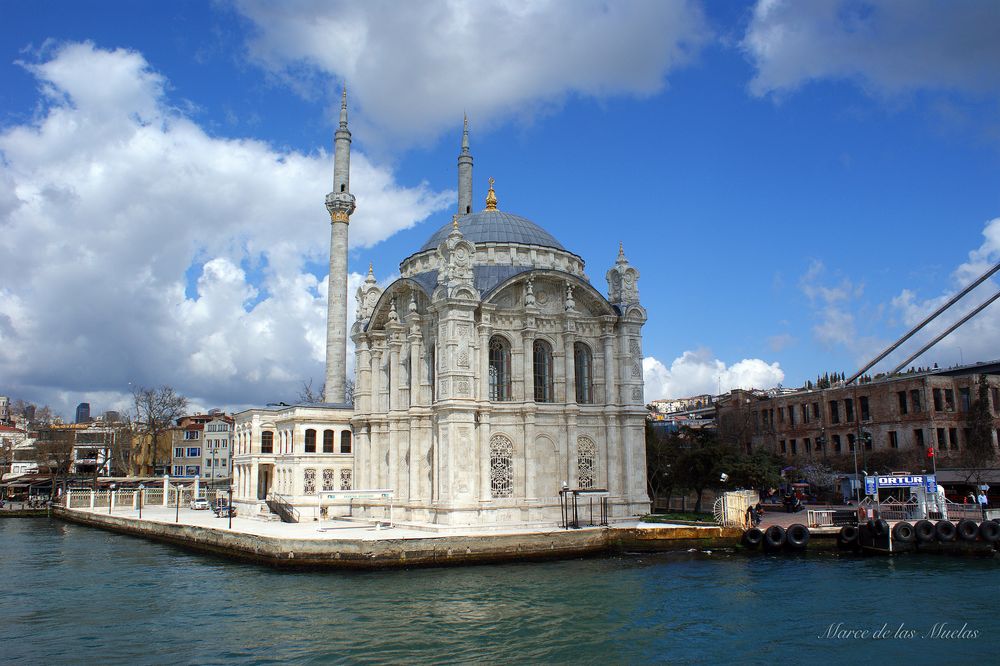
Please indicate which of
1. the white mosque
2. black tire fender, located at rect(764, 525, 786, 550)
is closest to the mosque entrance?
the white mosque

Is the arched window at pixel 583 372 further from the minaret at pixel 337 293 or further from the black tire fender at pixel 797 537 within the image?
the minaret at pixel 337 293

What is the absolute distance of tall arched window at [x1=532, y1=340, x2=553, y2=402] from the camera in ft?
115

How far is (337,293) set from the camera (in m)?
48.8

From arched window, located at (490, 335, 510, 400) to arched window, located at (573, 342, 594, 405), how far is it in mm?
3528

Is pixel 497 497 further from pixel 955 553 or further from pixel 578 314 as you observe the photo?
pixel 955 553

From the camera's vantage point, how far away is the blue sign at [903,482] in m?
34.9

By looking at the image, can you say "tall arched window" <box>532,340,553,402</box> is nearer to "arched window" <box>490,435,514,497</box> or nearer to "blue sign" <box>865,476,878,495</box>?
"arched window" <box>490,435,514,497</box>

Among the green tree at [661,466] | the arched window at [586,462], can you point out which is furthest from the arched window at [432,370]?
the green tree at [661,466]

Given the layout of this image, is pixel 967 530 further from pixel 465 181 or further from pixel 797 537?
pixel 465 181

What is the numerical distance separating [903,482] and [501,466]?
17989 millimetres

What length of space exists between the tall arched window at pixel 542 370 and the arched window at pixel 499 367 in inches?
53.6

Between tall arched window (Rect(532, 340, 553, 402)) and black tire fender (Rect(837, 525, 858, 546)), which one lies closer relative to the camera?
black tire fender (Rect(837, 525, 858, 546))
